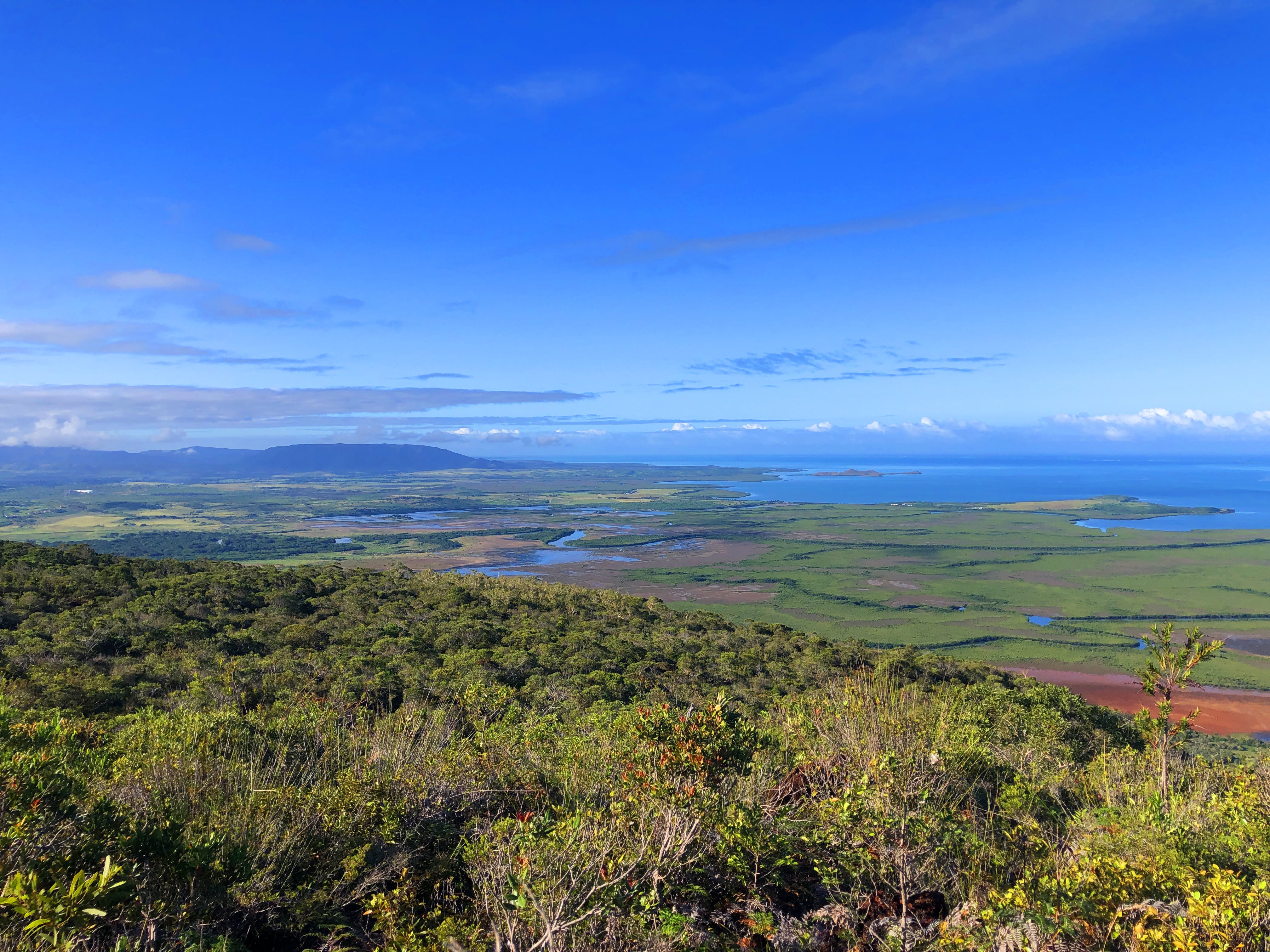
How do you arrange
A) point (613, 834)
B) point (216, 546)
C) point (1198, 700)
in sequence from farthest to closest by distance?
point (216, 546) → point (1198, 700) → point (613, 834)

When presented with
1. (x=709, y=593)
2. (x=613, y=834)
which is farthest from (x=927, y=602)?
(x=613, y=834)

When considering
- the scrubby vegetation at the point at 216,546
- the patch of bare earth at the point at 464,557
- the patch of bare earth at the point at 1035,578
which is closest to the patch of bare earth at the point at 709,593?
the patch of bare earth at the point at 464,557

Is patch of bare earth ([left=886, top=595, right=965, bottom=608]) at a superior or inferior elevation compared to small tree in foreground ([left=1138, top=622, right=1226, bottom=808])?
inferior

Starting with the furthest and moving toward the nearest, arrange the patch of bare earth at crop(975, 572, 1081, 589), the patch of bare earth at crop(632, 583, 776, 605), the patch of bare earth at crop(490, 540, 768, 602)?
the patch of bare earth at crop(975, 572, 1081, 589), the patch of bare earth at crop(490, 540, 768, 602), the patch of bare earth at crop(632, 583, 776, 605)

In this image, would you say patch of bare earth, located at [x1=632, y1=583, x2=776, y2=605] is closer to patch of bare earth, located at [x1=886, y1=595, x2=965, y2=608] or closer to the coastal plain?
the coastal plain

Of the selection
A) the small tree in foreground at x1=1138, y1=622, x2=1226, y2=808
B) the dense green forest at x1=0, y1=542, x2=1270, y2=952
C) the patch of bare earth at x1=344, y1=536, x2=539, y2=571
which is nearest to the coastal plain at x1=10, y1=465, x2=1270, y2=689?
the patch of bare earth at x1=344, y1=536, x2=539, y2=571

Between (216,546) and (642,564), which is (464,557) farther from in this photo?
(216,546)

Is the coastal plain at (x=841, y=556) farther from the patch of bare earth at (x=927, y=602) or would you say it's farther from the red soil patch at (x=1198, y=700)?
the red soil patch at (x=1198, y=700)
